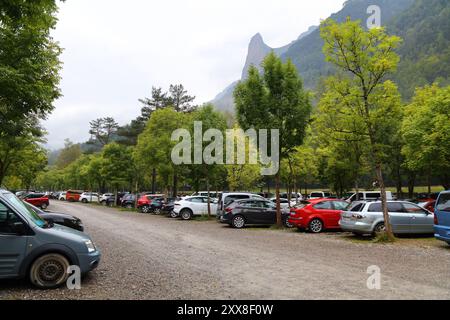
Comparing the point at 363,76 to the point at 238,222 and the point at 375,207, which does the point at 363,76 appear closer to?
the point at 375,207

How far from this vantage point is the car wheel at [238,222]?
1912 cm

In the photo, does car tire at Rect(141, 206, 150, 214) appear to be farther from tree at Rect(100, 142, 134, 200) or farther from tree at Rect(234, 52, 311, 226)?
tree at Rect(234, 52, 311, 226)

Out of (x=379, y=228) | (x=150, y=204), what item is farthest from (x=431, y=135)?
(x=150, y=204)

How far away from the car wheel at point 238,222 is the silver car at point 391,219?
19.1 ft

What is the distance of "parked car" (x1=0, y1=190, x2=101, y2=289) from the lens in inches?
249

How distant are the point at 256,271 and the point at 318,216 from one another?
9.54m

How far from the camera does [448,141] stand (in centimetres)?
2203

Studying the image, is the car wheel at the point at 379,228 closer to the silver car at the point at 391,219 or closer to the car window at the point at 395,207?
the silver car at the point at 391,219

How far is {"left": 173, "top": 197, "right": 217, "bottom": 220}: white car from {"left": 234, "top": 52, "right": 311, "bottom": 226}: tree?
7.51 metres

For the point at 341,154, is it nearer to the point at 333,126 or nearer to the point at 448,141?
the point at 448,141

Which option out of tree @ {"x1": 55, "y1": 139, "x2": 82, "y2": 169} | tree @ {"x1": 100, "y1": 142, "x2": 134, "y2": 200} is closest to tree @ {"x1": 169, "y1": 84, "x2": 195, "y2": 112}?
tree @ {"x1": 100, "y1": 142, "x2": 134, "y2": 200}

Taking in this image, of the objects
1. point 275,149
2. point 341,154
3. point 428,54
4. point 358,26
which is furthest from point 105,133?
point 428,54

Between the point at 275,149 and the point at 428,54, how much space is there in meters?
108

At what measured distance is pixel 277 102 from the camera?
18.5m
